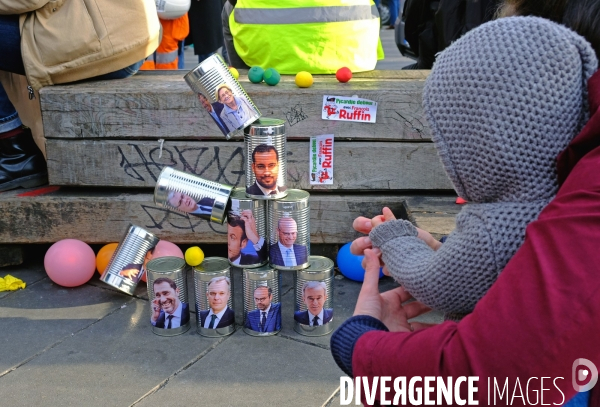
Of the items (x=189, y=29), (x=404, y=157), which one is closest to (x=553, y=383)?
(x=404, y=157)

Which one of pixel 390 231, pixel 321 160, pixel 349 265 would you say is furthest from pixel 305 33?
pixel 390 231

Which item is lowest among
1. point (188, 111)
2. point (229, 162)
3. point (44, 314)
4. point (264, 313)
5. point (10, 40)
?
point (44, 314)

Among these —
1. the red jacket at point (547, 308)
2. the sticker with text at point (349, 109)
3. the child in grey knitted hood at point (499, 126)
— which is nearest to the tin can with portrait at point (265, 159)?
the sticker with text at point (349, 109)

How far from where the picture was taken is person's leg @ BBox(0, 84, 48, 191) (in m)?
3.61

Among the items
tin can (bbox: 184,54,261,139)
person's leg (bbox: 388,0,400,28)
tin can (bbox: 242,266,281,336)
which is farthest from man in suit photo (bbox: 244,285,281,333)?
person's leg (bbox: 388,0,400,28)

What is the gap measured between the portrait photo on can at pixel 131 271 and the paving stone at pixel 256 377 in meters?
0.60

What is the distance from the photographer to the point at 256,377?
8.45 ft

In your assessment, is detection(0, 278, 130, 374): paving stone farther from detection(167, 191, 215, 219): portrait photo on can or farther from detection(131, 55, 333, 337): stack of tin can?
detection(167, 191, 215, 219): portrait photo on can

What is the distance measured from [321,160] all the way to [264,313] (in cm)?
96

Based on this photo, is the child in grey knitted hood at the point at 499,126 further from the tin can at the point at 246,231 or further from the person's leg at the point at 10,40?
the person's leg at the point at 10,40

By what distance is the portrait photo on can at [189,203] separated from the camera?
109 inches

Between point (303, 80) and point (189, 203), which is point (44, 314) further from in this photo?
Result: point (303, 80)

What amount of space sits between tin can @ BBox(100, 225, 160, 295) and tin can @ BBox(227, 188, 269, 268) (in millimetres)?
525

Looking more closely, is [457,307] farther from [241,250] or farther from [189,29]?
[189,29]
